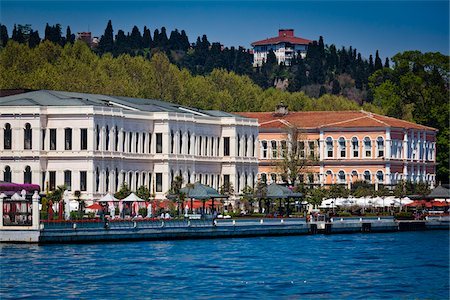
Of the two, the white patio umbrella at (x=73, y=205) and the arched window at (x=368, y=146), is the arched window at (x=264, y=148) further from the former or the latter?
the white patio umbrella at (x=73, y=205)

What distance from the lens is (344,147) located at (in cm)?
16150

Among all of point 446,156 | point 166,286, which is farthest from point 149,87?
point 166,286

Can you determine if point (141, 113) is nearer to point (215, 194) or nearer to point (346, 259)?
point (215, 194)

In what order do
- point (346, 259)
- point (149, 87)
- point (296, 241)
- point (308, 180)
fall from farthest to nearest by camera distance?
point (149, 87) < point (308, 180) < point (296, 241) < point (346, 259)

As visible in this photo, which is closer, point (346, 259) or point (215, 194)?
point (346, 259)

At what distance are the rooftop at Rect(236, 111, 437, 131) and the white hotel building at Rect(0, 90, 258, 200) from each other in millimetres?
18704

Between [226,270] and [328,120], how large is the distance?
85.2 meters

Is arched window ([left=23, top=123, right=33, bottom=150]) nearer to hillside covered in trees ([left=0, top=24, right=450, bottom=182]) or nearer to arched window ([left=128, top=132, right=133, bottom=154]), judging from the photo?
arched window ([left=128, top=132, right=133, bottom=154])

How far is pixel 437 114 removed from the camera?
183 metres

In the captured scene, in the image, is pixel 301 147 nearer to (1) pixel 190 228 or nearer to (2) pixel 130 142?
(2) pixel 130 142

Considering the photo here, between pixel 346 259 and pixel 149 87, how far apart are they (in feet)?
275

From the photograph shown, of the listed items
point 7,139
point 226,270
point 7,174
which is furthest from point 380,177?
point 226,270

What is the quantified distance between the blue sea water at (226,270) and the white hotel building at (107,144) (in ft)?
84.4

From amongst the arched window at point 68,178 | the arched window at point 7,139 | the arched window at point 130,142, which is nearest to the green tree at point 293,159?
the arched window at point 130,142
